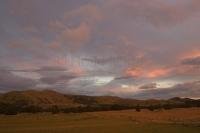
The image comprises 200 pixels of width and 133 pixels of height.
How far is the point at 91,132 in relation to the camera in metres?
53.5

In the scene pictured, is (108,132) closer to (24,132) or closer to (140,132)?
(140,132)

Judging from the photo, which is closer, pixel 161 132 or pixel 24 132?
pixel 161 132

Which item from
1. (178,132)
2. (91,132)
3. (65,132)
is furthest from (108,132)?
(178,132)

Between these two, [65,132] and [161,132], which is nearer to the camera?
[161,132]

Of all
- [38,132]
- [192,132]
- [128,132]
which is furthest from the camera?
[38,132]

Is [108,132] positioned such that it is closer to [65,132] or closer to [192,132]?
[65,132]

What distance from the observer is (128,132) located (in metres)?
52.0

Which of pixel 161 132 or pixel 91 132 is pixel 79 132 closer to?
pixel 91 132

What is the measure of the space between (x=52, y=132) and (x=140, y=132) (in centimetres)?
1330

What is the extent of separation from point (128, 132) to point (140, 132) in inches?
68.3

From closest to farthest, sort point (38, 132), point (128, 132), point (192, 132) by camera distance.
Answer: point (192, 132) → point (128, 132) → point (38, 132)

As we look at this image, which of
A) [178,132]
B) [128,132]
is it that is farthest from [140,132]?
[178,132]

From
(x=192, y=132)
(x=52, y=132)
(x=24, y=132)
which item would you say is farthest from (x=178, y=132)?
(x=24, y=132)

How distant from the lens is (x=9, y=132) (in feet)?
188
